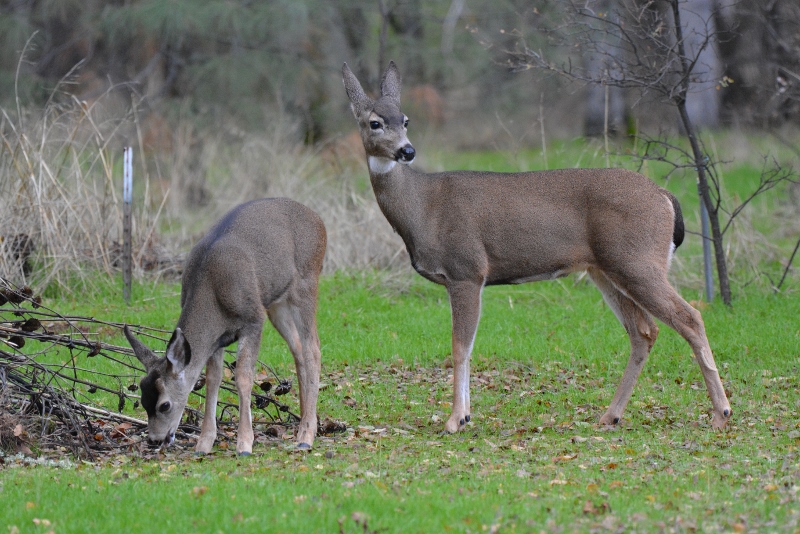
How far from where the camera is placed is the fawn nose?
7492mm

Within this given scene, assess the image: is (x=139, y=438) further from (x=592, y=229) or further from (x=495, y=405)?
(x=592, y=229)

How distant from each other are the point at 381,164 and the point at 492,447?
2.23 m

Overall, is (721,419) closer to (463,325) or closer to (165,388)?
(463,325)

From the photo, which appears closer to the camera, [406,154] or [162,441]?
[162,441]

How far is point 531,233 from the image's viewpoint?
25.3 ft

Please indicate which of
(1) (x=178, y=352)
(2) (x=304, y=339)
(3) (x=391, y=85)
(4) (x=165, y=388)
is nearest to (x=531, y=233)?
(3) (x=391, y=85)

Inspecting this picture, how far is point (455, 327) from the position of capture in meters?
7.70

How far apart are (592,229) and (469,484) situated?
257 centimetres

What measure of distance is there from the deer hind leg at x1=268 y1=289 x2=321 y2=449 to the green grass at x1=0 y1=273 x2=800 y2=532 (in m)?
0.31

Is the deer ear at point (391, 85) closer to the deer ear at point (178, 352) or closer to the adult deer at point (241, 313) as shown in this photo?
the adult deer at point (241, 313)

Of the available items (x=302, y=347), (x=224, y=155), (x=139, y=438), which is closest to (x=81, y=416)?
(x=139, y=438)

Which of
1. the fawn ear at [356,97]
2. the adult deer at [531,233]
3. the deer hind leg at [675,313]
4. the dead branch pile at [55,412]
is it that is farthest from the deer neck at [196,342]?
the deer hind leg at [675,313]

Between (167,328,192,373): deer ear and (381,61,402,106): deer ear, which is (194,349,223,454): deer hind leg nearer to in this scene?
(167,328,192,373): deer ear

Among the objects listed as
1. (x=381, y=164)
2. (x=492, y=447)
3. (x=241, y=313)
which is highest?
(x=381, y=164)
